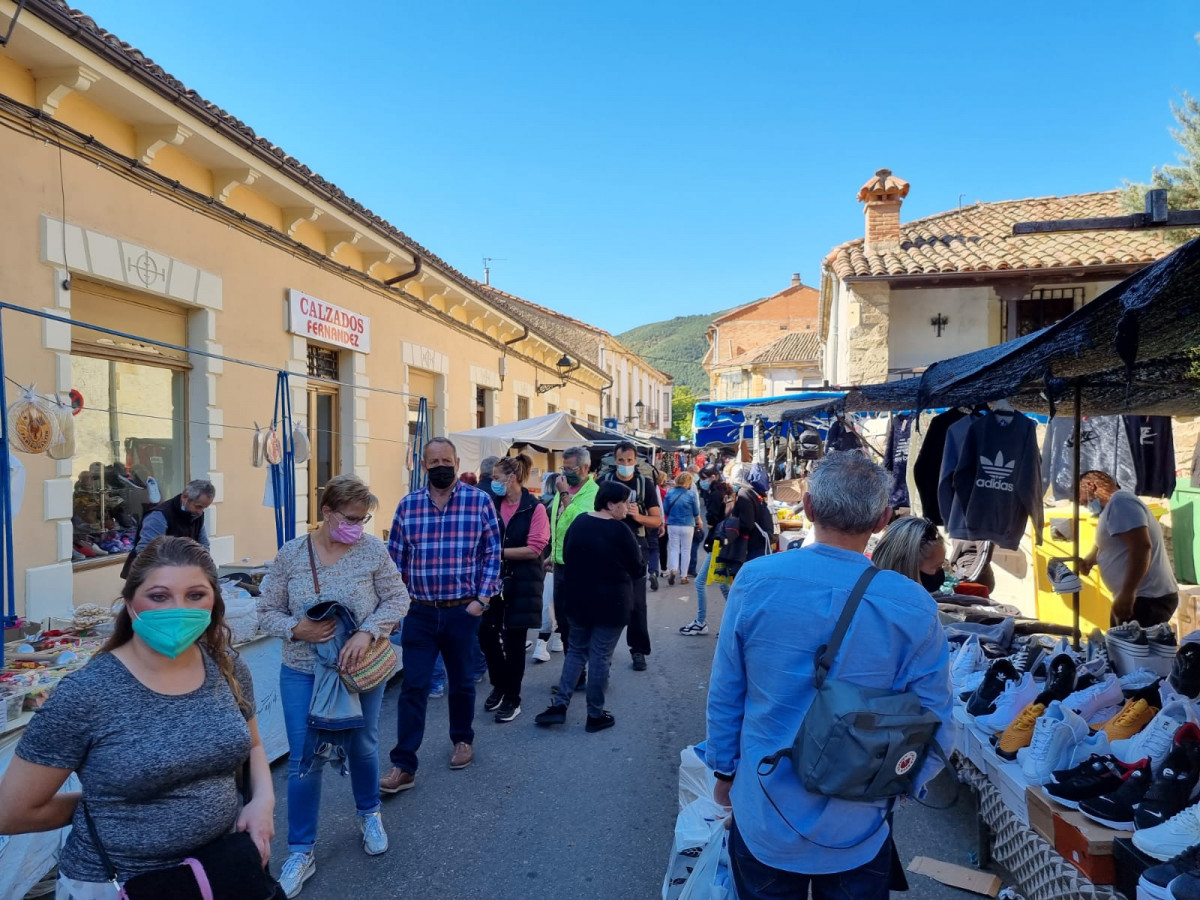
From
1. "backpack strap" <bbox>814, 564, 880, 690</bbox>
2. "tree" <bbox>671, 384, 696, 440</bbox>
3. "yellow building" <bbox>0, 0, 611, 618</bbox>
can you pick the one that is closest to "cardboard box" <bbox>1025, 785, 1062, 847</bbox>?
"backpack strap" <bbox>814, 564, 880, 690</bbox>

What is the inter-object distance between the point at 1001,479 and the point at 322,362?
7795 millimetres

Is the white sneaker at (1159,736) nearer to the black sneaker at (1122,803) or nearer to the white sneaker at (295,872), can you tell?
the black sneaker at (1122,803)

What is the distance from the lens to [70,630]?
176 inches

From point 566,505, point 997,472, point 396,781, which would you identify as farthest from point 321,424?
point 997,472

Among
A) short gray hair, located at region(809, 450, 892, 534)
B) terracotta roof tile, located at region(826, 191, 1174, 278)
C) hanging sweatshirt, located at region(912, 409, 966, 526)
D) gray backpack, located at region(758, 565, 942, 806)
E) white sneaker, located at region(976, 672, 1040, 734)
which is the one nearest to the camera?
gray backpack, located at region(758, 565, 942, 806)

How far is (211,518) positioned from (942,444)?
20.0 feet

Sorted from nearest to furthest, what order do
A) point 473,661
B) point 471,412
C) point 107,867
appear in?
1. point 107,867
2. point 473,661
3. point 471,412

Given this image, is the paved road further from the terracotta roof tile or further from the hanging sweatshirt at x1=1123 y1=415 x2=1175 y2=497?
the terracotta roof tile

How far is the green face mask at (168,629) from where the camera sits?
A: 188 cm

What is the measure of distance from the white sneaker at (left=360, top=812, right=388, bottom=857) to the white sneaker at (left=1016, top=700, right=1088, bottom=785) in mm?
2734

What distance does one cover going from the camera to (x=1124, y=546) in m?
4.94

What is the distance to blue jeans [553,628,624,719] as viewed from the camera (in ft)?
15.9

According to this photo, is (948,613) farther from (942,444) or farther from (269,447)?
(269,447)

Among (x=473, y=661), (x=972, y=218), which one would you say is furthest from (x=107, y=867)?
(x=972, y=218)
